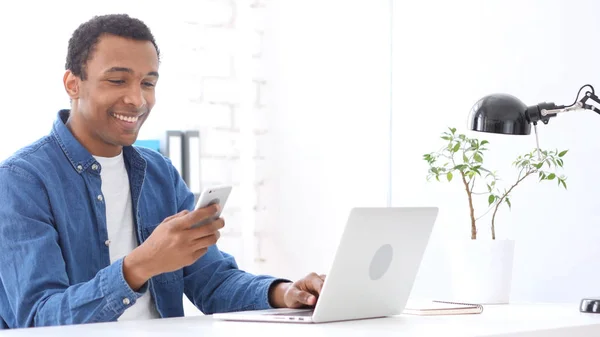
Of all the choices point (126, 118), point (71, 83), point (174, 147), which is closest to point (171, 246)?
point (126, 118)

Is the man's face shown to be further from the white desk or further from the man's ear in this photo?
the white desk

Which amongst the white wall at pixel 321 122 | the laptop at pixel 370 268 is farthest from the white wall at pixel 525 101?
the laptop at pixel 370 268

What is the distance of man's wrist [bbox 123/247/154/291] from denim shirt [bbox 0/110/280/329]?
0.01 metres

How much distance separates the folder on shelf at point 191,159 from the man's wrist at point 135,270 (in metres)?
1.31

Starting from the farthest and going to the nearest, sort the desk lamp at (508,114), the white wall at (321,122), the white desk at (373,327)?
1. the white wall at (321,122)
2. the desk lamp at (508,114)
3. the white desk at (373,327)

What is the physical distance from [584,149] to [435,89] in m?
0.51

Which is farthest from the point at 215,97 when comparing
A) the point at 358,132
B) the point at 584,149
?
the point at 584,149

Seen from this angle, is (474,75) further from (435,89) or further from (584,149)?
(584,149)

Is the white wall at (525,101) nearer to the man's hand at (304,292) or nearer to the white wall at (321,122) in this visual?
the white wall at (321,122)

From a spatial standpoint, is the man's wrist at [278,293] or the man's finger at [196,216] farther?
the man's wrist at [278,293]

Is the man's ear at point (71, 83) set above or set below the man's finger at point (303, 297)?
above

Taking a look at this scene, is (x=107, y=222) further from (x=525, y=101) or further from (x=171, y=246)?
(x=525, y=101)

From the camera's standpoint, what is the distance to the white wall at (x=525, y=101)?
2.21 meters

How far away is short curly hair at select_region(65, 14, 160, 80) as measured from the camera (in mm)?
1947
